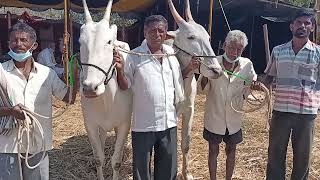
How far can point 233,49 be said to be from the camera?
156 inches

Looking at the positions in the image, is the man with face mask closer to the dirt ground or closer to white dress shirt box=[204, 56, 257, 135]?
white dress shirt box=[204, 56, 257, 135]

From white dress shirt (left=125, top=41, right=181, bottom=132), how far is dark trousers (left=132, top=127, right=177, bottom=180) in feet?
0.25

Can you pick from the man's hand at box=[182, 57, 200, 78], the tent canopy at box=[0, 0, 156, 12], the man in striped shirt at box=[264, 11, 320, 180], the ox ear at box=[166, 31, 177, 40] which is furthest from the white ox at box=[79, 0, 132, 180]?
the tent canopy at box=[0, 0, 156, 12]

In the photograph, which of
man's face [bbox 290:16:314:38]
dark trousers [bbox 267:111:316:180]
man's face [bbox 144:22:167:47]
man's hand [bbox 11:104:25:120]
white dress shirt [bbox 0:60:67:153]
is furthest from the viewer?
dark trousers [bbox 267:111:316:180]

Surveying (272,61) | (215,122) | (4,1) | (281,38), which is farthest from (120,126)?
(281,38)

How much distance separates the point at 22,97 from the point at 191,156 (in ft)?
9.87

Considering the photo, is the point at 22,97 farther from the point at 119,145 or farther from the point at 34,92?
the point at 119,145

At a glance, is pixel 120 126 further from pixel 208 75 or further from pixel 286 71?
pixel 286 71

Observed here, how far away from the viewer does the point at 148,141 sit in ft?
11.6

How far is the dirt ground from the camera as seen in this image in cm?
499

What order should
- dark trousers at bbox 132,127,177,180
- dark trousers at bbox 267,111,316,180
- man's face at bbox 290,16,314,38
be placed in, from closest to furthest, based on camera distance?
dark trousers at bbox 132,127,177,180, man's face at bbox 290,16,314,38, dark trousers at bbox 267,111,316,180

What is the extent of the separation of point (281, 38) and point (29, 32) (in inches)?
394

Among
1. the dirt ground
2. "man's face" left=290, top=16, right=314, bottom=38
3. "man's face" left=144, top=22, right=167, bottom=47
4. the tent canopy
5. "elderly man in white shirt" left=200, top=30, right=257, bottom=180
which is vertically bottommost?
the dirt ground

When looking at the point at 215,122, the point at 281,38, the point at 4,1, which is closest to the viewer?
the point at 215,122
